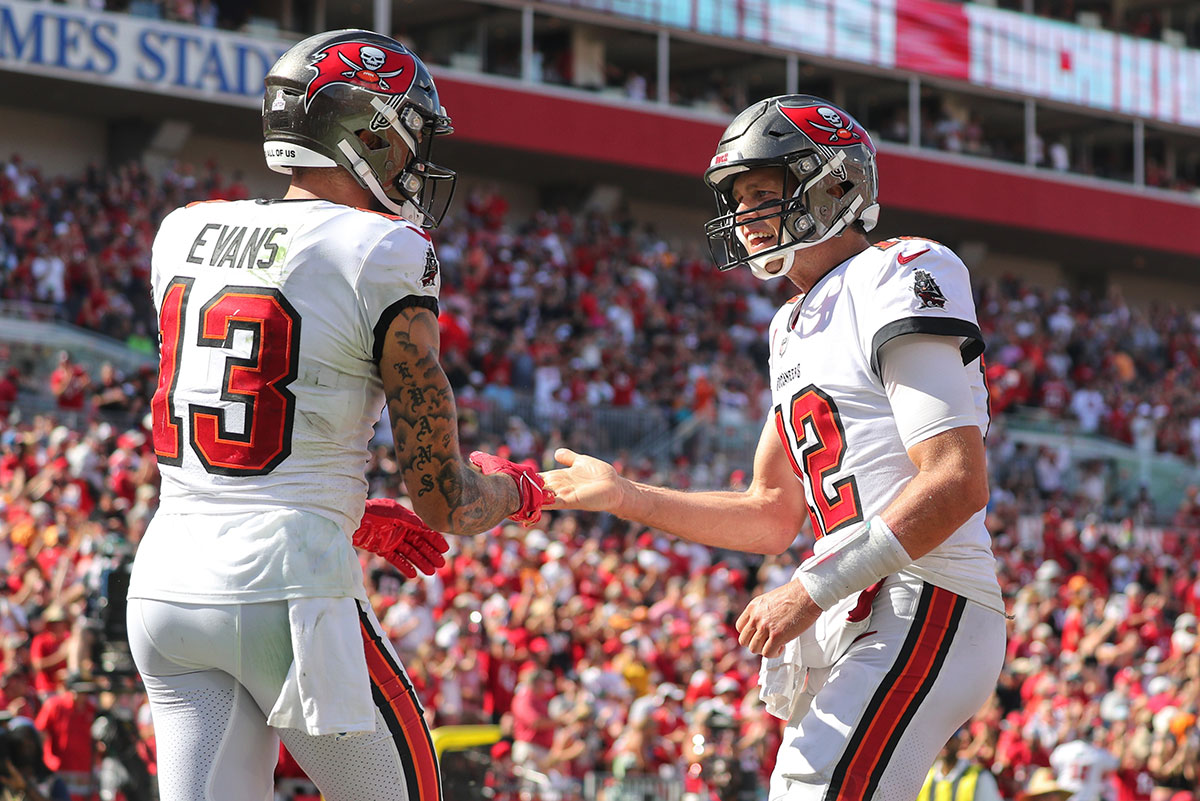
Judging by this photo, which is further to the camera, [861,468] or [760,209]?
[760,209]

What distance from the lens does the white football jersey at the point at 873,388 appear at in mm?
3865

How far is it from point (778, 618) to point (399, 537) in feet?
2.97

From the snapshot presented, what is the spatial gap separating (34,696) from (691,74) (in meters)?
25.5

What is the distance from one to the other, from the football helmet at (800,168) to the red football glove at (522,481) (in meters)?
0.84

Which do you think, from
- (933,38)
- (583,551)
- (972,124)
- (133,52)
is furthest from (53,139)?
(972,124)

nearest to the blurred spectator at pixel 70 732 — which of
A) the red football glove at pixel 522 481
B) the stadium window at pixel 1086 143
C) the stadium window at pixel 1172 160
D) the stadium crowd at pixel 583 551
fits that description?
the stadium crowd at pixel 583 551

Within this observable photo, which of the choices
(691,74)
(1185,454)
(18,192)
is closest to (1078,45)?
(691,74)

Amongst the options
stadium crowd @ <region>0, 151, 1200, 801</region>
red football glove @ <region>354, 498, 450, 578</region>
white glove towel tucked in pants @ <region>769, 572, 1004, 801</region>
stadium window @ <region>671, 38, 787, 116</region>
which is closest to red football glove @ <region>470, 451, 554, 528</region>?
red football glove @ <region>354, 498, 450, 578</region>

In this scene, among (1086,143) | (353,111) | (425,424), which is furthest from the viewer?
(1086,143)

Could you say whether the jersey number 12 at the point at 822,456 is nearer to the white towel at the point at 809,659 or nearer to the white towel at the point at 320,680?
the white towel at the point at 809,659

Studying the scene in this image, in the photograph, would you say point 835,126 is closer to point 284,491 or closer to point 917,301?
point 917,301

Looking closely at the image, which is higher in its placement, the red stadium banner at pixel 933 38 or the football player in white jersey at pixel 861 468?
the red stadium banner at pixel 933 38

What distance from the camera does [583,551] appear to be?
14.5 meters

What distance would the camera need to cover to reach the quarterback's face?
428cm
